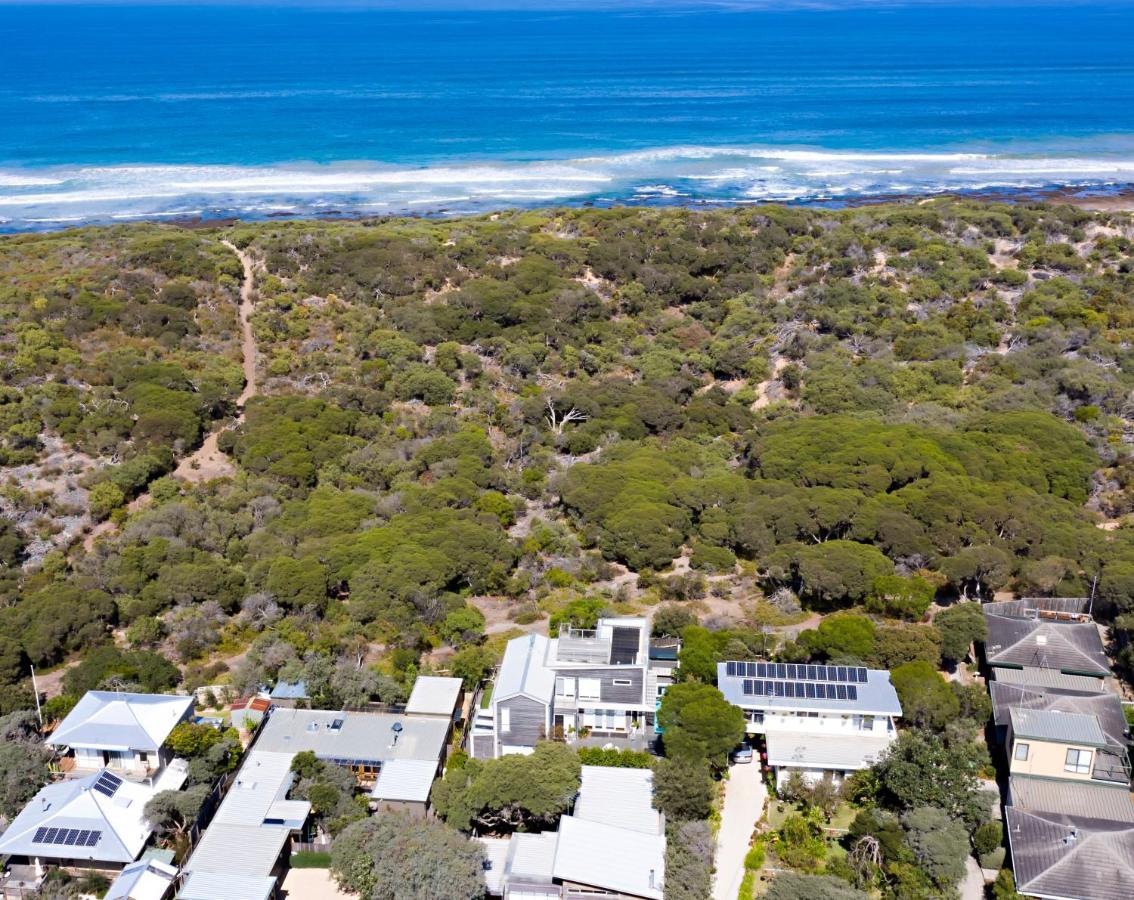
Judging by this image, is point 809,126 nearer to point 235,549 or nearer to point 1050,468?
point 1050,468

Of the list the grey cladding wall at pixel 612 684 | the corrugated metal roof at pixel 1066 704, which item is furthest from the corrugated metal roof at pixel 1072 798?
the grey cladding wall at pixel 612 684

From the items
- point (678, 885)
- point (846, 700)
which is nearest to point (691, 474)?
point (846, 700)

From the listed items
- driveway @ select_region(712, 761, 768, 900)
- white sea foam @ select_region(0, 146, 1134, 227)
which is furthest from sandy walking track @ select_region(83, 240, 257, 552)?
white sea foam @ select_region(0, 146, 1134, 227)

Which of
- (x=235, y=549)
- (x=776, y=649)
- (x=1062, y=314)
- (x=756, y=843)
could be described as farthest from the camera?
(x=1062, y=314)

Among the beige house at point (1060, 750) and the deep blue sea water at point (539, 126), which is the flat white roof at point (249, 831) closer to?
the beige house at point (1060, 750)

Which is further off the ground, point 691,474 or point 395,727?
point 691,474

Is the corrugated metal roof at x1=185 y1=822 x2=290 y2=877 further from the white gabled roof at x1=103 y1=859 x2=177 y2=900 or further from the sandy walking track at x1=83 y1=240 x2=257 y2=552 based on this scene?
the sandy walking track at x1=83 y1=240 x2=257 y2=552

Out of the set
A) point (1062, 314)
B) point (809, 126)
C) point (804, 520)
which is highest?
point (809, 126)

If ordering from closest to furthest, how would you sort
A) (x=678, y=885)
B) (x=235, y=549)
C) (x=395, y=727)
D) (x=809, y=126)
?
(x=678, y=885), (x=395, y=727), (x=235, y=549), (x=809, y=126)
